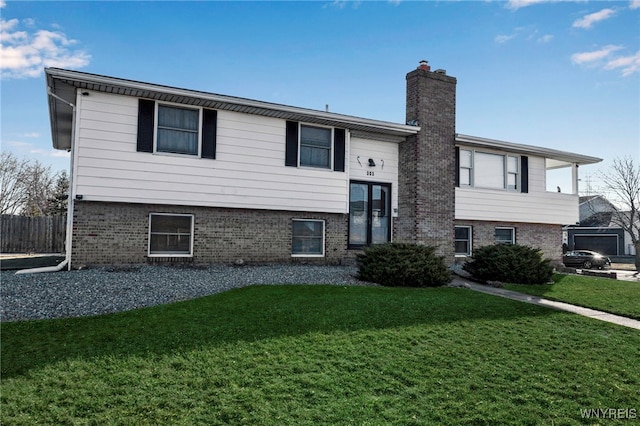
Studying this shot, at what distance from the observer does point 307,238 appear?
13.7 m

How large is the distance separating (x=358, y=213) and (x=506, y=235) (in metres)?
7.57

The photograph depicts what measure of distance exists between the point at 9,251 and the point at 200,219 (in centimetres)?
1348

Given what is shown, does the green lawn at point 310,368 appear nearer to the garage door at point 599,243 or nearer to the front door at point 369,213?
the front door at point 369,213

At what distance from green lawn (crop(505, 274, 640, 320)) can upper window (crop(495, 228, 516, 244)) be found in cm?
484

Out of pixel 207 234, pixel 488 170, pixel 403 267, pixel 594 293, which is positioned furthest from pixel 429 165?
pixel 207 234

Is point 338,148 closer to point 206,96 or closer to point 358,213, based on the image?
point 358,213

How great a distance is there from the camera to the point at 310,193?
44.1ft

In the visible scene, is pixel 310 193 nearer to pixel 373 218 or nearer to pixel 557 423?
pixel 373 218

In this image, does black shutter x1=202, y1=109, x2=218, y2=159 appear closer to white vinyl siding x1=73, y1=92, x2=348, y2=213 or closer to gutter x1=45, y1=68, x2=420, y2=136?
white vinyl siding x1=73, y1=92, x2=348, y2=213

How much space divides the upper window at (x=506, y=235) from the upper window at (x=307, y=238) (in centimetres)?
848

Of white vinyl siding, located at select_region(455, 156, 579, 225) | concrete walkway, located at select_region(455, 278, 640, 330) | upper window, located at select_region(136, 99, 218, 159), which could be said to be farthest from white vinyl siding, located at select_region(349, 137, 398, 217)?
concrete walkway, located at select_region(455, 278, 640, 330)

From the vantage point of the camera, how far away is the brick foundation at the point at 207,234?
10.8 meters

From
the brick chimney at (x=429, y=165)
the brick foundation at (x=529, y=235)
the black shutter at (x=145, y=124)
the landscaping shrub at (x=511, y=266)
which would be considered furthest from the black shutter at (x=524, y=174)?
the black shutter at (x=145, y=124)

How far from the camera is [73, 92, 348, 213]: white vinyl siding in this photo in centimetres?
1080
